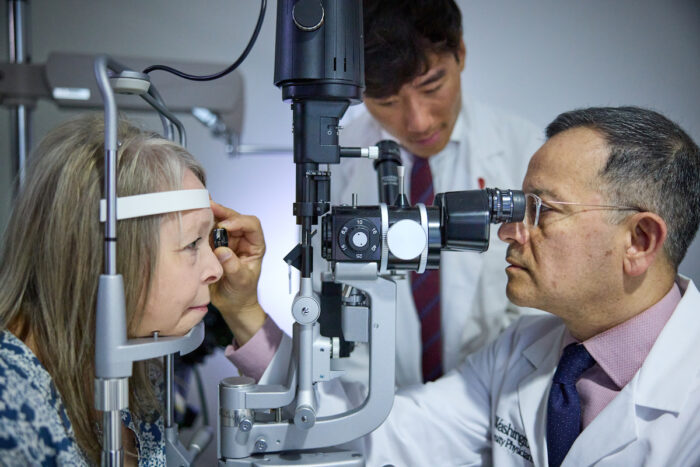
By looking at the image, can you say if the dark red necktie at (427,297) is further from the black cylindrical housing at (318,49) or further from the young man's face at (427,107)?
the black cylindrical housing at (318,49)

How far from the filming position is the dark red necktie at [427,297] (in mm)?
1610

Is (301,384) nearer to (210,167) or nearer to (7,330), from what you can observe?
(7,330)

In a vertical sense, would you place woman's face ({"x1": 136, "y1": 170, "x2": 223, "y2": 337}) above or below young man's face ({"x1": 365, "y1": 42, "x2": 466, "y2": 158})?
below

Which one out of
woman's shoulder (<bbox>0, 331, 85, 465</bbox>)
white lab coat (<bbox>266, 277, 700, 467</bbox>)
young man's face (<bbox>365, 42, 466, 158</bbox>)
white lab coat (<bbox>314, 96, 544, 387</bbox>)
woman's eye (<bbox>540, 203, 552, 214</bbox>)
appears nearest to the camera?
woman's shoulder (<bbox>0, 331, 85, 465</bbox>)

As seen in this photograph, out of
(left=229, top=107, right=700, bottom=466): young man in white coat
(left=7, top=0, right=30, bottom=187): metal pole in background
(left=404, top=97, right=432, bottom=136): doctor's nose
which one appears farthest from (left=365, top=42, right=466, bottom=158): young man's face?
(left=7, top=0, right=30, bottom=187): metal pole in background

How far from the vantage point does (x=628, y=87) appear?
1646mm

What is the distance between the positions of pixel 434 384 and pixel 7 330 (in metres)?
0.90

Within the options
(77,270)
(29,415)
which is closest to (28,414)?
(29,415)

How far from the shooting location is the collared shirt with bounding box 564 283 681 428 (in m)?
1.11

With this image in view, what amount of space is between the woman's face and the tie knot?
2.37ft

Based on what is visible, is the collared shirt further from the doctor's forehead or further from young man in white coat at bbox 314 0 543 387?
young man in white coat at bbox 314 0 543 387

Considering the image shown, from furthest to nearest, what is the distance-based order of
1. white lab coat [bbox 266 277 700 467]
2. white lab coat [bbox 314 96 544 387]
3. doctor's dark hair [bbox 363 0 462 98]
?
white lab coat [bbox 314 96 544 387] → doctor's dark hair [bbox 363 0 462 98] → white lab coat [bbox 266 277 700 467]

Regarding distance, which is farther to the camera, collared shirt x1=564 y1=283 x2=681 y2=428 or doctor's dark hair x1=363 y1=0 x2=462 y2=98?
doctor's dark hair x1=363 y1=0 x2=462 y2=98

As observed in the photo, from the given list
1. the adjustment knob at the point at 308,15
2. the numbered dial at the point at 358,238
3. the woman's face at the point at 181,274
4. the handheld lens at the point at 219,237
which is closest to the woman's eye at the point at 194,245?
the woman's face at the point at 181,274
